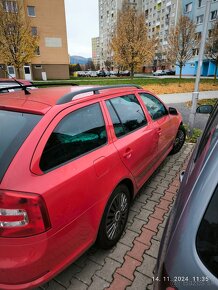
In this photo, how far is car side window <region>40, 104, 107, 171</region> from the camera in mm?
1697

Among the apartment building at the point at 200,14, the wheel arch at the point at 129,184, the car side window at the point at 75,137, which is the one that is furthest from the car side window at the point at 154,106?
the apartment building at the point at 200,14

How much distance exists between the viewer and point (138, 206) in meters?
3.21

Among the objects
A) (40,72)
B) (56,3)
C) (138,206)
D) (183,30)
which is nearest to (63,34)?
(56,3)

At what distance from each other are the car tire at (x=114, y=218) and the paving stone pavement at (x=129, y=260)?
144mm

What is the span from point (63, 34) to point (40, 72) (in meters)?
6.57

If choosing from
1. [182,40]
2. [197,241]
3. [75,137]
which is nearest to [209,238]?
[197,241]

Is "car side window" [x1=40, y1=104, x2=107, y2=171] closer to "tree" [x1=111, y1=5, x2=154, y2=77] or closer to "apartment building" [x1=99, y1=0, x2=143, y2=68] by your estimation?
"tree" [x1=111, y1=5, x2=154, y2=77]

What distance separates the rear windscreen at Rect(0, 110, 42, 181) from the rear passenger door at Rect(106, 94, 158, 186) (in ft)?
3.16

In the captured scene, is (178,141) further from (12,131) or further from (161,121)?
(12,131)

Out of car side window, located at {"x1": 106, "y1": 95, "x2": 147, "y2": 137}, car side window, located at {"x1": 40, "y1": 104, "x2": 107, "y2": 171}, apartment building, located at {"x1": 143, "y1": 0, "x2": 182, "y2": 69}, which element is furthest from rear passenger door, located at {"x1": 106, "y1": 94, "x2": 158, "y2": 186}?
apartment building, located at {"x1": 143, "y1": 0, "x2": 182, "y2": 69}

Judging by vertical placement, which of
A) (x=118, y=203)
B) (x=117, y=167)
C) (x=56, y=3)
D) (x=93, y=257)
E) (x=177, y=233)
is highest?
(x=56, y=3)

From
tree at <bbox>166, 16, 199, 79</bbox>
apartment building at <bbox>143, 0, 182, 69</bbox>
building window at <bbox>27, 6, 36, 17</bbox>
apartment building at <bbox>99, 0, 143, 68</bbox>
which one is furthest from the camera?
apartment building at <bbox>99, 0, 143, 68</bbox>

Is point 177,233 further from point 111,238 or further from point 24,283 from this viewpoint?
point 111,238

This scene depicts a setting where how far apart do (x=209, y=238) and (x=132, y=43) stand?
21.1m
